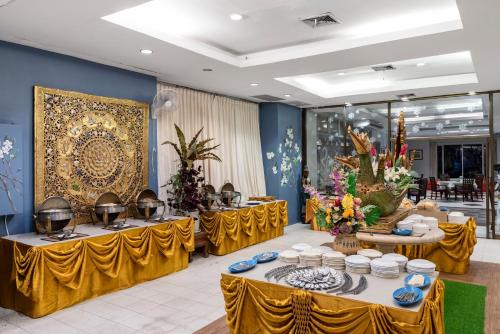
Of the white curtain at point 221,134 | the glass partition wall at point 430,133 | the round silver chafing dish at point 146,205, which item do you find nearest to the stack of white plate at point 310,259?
the round silver chafing dish at point 146,205

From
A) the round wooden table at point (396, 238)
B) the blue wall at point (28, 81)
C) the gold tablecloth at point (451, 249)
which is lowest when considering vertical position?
the gold tablecloth at point (451, 249)

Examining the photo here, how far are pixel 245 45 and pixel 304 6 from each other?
1255 millimetres

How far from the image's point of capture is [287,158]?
27.5ft

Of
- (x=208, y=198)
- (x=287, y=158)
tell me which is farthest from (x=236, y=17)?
(x=287, y=158)

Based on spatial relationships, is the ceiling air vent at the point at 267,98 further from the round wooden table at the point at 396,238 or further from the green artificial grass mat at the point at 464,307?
the round wooden table at the point at 396,238

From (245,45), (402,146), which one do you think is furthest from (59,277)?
(402,146)

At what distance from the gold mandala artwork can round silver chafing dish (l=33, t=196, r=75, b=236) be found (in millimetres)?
126

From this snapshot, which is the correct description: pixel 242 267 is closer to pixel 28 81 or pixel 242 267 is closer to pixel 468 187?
pixel 28 81

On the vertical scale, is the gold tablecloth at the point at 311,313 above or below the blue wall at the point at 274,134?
below

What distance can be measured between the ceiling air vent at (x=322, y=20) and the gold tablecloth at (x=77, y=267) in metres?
2.87

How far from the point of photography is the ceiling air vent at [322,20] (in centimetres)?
376

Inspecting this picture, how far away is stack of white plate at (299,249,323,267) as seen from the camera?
2.52 metres

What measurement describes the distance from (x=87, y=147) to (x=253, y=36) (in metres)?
2.36

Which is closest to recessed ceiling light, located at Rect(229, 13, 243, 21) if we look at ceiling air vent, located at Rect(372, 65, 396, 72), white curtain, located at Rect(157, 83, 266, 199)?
white curtain, located at Rect(157, 83, 266, 199)
